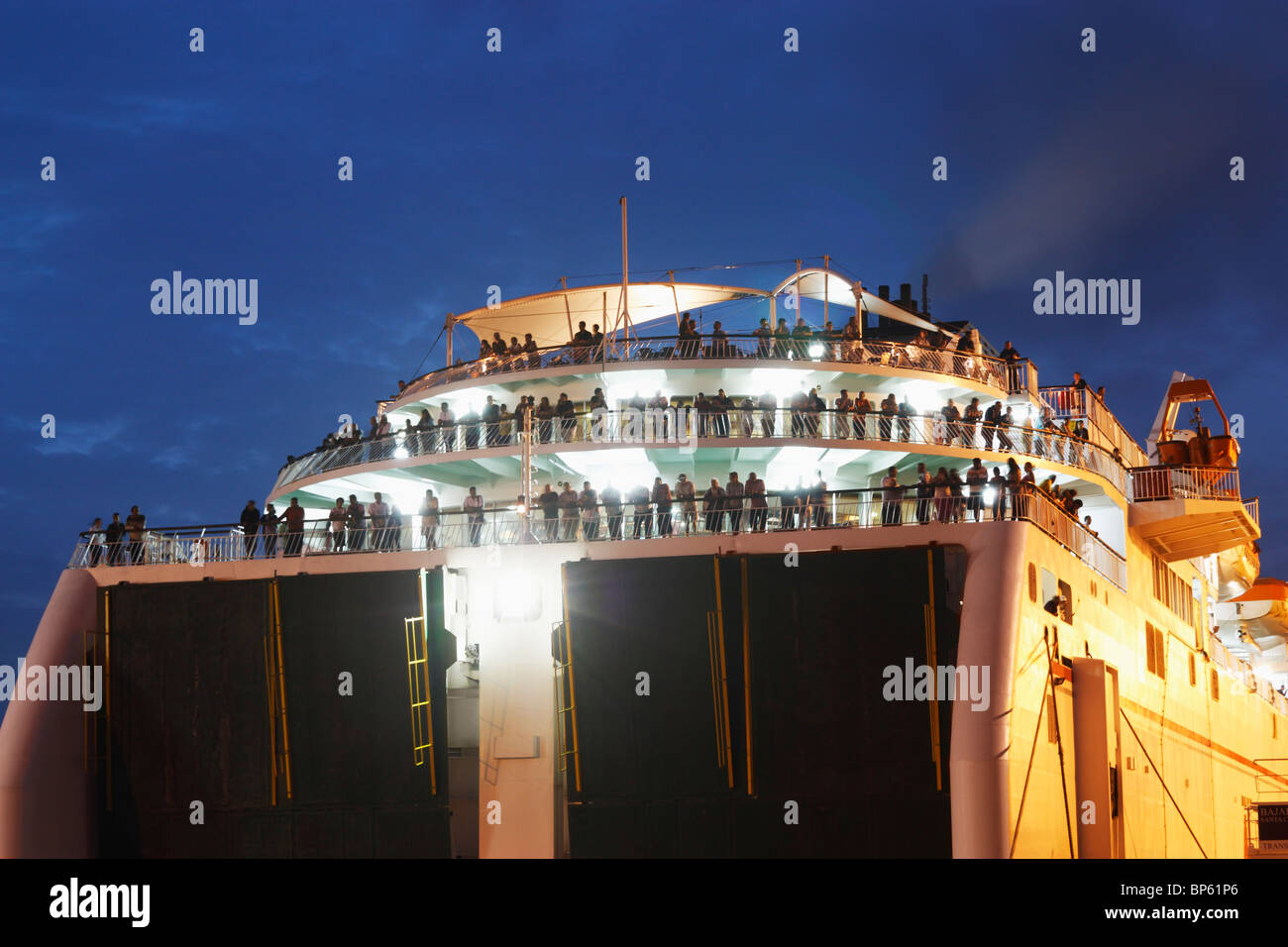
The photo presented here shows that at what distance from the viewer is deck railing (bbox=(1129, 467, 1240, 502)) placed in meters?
33.8

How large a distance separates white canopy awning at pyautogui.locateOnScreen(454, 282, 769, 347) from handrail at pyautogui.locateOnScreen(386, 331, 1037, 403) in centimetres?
404

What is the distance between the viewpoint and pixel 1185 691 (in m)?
36.8

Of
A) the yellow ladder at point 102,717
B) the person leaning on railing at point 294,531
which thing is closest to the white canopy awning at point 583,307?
the person leaning on railing at point 294,531

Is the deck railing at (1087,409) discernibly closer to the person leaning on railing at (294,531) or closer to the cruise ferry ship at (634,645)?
the cruise ferry ship at (634,645)

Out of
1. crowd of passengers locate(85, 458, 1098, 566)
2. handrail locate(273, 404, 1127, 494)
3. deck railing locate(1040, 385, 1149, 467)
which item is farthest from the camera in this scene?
deck railing locate(1040, 385, 1149, 467)

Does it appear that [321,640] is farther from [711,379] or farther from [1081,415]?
[1081,415]

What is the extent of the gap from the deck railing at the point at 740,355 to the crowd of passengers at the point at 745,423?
29.0 inches

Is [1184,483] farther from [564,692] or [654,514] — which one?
[564,692]

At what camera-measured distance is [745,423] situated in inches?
1067

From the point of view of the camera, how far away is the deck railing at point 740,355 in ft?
94.4

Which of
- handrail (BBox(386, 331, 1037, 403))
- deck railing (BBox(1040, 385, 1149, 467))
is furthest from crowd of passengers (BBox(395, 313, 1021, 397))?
deck railing (BBox(1040, 385, 1149, 467))

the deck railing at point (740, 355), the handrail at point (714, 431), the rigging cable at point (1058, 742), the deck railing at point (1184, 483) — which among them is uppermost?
the deck railing at point (740, 355)

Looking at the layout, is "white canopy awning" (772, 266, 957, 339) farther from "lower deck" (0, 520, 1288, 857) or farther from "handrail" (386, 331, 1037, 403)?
"lower deck" (0, 520, 1288, 857)
